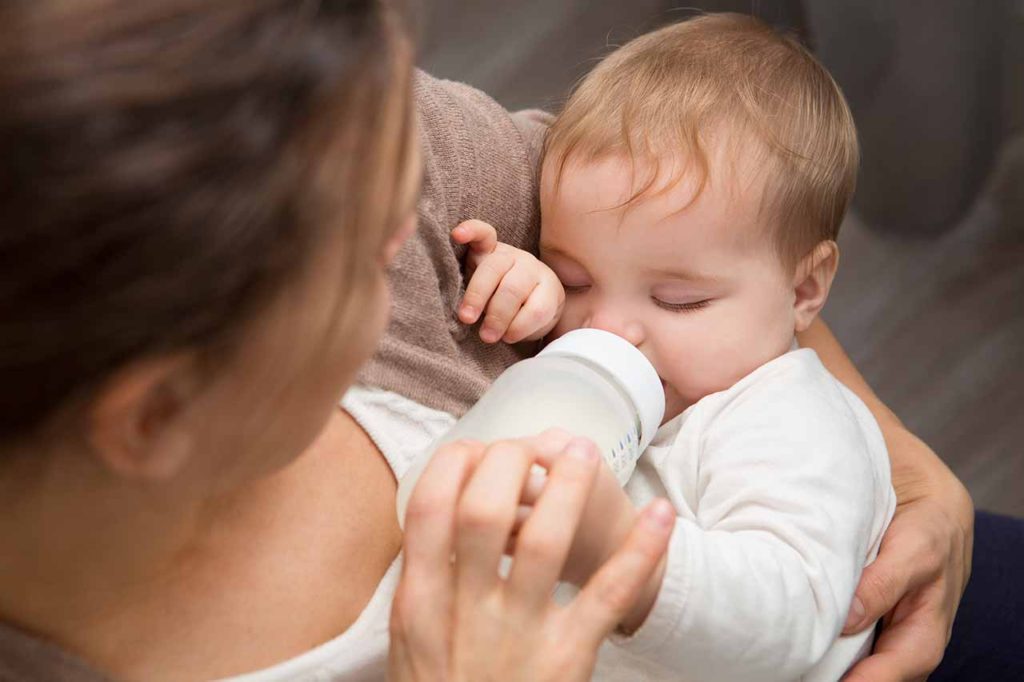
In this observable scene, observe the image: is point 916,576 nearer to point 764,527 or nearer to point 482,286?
point 764,527

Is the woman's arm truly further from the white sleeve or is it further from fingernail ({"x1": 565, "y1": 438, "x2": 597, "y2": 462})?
fingernail ({"x1": 565, "y1": 438, "x2": 597, "y2": 462})

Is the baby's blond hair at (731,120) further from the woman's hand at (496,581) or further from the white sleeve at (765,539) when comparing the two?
the woman's hand at (496,581)

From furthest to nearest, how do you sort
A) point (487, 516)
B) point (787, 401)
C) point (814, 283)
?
point (814, 283) → point (787, 401) → point (487, 516)

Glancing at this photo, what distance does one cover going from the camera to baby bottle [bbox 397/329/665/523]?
75cm

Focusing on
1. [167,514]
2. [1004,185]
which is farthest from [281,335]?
[1004,185]

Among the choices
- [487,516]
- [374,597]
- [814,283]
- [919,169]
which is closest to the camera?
[487,516]

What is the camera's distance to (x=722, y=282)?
0.89 meters

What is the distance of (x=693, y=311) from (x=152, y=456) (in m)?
0.49

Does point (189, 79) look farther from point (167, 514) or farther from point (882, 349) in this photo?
point (882, 349)

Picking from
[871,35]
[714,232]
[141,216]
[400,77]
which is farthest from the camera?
[871,35]

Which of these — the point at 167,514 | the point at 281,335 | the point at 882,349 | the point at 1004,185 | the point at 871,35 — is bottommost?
the point at 882,349

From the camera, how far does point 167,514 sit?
60 cm

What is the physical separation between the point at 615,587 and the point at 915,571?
41 centimetres

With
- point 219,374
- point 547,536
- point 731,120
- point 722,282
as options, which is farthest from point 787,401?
point 219,374
